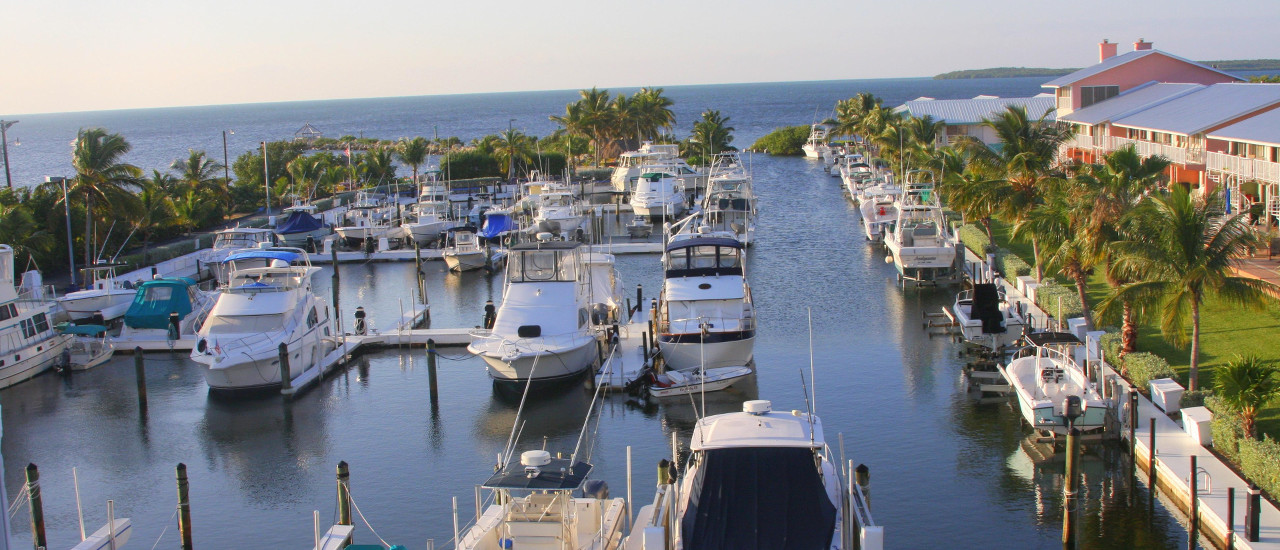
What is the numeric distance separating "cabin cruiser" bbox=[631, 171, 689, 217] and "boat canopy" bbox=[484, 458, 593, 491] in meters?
42.0

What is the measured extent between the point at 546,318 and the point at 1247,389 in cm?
Answer: 1611

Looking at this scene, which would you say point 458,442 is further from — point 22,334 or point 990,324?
point 22,334

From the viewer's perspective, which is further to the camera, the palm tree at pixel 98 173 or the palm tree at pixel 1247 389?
the palm tree at pixel 98 173

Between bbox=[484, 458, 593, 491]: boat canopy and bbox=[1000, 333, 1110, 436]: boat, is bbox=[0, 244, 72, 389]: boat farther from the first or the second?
bbox=[1000, 333, 1110, 436]: boat

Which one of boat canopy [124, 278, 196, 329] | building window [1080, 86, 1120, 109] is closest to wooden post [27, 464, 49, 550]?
boat canopy [124, 278, 196, 329]

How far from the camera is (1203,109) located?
46906 mm

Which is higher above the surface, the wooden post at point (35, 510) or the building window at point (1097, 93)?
the building window at point (1097, 93)

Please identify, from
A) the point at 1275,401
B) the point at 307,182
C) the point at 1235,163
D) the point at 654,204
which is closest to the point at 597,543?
the point at 1275,401

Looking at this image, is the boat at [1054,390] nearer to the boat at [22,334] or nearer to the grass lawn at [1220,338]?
the grass lawn at [1220,338]

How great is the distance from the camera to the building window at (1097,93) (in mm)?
63344

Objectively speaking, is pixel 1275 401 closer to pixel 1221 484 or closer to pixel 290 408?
pixel 1221 484

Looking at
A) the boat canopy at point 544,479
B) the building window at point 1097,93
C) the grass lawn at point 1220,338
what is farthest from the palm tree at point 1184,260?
the building window at point 1097,93

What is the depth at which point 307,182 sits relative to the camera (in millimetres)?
67125

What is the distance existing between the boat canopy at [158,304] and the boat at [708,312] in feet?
51.7
